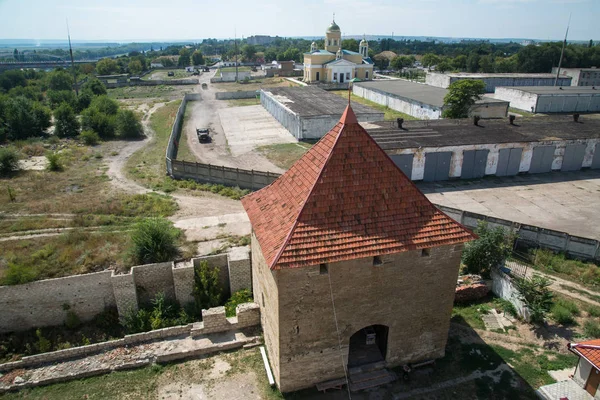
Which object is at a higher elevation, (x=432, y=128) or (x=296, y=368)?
(x=432, y=128)

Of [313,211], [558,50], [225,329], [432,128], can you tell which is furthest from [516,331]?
[558,50]

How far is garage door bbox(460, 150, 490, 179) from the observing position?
30.7 m

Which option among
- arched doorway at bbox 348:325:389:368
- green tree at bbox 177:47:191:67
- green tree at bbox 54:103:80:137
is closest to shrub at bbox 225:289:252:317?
arched doorway at bbox 348:325:389:368

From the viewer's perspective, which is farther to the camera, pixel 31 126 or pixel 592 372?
pixel 31 126

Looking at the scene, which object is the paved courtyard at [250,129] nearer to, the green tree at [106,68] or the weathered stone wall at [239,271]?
the weathered stone wall at [239,271]

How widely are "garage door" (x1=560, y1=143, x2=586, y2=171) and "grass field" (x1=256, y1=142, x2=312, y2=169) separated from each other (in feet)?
70.2

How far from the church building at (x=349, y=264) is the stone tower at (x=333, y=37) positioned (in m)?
78.7

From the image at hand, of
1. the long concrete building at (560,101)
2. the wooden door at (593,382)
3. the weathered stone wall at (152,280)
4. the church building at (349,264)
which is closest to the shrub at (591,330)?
the wooden door at (593,382)

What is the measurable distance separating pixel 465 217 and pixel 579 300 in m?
6.27

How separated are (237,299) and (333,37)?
78.5m

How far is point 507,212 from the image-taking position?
25.2 metres

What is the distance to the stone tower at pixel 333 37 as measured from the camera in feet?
277

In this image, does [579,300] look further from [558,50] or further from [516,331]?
[558,50]

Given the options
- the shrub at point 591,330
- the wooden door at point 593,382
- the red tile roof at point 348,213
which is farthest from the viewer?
the shrub at point 591,330
